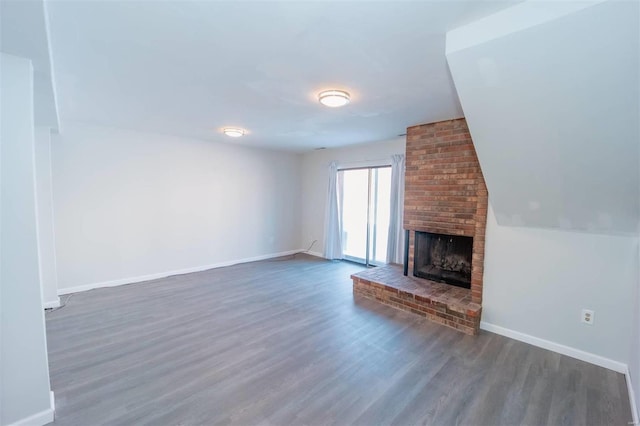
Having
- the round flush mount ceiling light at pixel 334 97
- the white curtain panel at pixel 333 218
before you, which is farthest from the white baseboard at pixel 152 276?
the round flush mount ceiling light at pixel 334 97

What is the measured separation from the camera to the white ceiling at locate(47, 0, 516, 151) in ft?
4.92

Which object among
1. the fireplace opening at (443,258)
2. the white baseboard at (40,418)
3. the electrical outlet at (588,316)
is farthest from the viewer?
the fireplace opening at (443,258)

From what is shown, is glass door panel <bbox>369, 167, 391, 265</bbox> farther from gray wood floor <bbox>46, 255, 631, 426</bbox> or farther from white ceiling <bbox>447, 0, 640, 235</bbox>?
white ceiling <bbox>447, 0, 640, 235</bbox>

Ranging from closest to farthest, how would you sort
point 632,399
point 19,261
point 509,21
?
point 509,21 < point 19,261 < point 632,399

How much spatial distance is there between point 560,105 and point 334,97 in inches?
66.9

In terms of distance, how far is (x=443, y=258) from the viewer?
3.90 m

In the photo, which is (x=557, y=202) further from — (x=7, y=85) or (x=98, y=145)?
(x=98, y=145)

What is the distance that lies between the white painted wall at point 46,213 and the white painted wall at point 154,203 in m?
0.45

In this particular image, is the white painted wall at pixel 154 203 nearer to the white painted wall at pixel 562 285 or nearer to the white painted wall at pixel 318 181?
the white painted wall at pixel 318 181

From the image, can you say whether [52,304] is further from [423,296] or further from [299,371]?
[423,296]

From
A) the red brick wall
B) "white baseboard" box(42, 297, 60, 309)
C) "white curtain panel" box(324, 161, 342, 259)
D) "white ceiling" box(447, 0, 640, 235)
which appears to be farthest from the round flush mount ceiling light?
"white baseboard" box(42, 297, 60, 309)

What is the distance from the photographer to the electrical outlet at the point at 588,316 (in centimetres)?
246

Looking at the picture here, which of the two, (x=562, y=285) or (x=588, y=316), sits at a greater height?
(x=562, y=285)

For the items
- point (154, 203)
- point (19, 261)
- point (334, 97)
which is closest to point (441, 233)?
point (334, 97)
